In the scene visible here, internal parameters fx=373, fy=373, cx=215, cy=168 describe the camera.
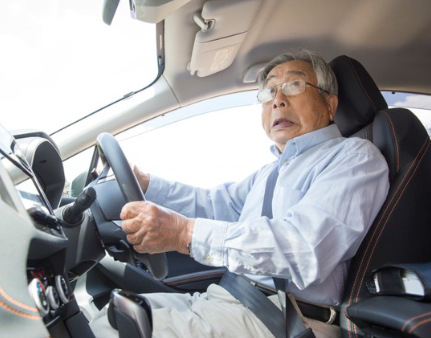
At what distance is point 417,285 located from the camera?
984 mm

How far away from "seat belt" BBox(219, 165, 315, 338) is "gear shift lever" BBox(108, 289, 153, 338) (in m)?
0.51

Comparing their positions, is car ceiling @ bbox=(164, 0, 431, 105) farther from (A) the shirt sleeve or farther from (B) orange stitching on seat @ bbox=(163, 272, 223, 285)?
(B) orange stitching on seat @ bbox=(163, 272, 223, 285)

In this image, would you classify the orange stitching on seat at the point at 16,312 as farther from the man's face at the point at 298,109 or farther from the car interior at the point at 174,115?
the man's face at the point at 298,109

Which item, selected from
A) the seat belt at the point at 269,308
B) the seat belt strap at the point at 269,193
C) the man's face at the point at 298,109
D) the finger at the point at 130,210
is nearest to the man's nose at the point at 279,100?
the man's face at the point at 298,109

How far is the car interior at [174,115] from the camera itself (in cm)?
70

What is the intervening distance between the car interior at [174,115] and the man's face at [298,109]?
8cm

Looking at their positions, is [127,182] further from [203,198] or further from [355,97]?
[355,97]

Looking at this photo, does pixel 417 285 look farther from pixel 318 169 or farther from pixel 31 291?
pixel 31 291

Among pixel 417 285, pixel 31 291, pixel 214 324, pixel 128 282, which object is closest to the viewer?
pixel 31 291

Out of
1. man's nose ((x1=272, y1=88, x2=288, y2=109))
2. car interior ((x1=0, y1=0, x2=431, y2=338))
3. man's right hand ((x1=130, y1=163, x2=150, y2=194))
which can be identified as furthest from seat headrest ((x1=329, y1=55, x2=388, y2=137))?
man's right hand ((x1=130, y1=163, x2=150, y2=194))

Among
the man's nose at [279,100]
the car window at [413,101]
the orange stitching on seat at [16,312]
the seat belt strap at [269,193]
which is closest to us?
the orange stitching on seat at [16,312]

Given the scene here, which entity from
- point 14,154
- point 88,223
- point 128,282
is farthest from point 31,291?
point 128,282

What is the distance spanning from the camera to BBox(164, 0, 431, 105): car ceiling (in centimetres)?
157

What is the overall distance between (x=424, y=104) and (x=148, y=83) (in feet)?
5.79
